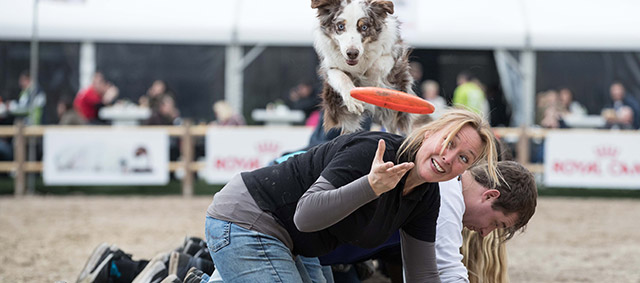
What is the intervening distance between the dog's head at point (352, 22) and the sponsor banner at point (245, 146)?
6.61 metres

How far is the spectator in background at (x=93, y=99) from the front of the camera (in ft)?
36.6

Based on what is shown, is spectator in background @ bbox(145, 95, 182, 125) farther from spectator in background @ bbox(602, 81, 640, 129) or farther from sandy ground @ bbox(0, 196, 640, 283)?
spectator in background @ bbox(602, 81, 640, 129)

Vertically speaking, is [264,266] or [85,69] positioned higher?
[85,69]

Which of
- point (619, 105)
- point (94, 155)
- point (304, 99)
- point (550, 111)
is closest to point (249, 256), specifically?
point (94, 155)

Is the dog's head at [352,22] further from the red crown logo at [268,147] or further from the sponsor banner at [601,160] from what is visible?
the sponsor banner at [601,160]

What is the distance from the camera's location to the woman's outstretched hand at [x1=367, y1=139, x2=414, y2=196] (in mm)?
2334

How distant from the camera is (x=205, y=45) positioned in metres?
11.8

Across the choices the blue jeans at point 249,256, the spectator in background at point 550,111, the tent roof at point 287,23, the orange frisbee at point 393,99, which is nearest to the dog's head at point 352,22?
the orange frisbee at point 393,99

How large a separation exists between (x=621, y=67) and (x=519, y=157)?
279 centimetres

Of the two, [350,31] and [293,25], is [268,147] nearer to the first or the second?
[293,25]

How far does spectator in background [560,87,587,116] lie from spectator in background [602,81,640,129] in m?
0.36

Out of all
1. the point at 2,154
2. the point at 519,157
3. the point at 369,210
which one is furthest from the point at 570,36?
the point at 369,210

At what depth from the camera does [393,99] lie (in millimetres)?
2748

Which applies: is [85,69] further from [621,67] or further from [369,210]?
[369,210]
